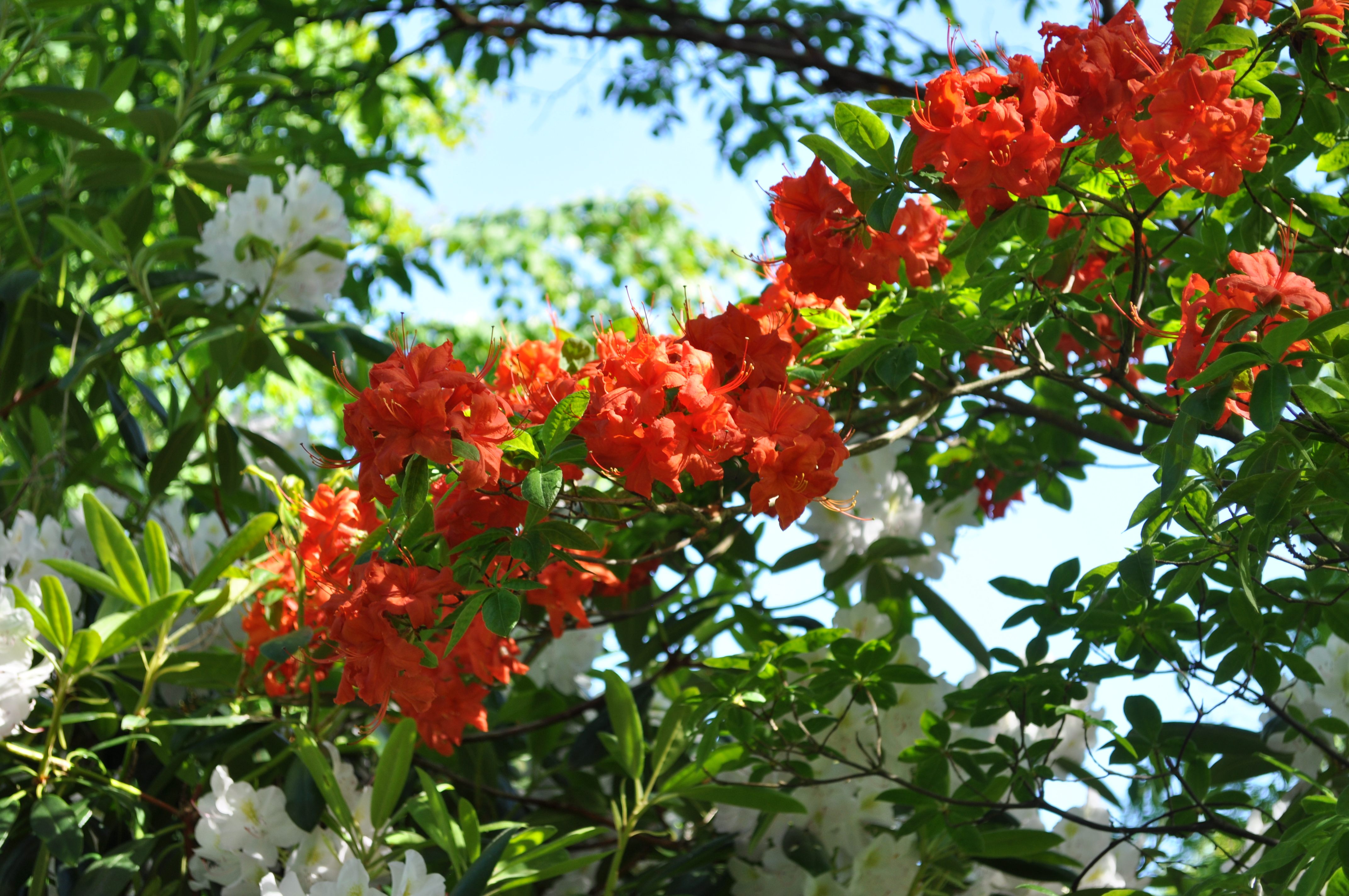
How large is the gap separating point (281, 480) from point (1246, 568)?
1.48 m

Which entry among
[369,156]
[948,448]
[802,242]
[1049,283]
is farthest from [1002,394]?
[369,156]

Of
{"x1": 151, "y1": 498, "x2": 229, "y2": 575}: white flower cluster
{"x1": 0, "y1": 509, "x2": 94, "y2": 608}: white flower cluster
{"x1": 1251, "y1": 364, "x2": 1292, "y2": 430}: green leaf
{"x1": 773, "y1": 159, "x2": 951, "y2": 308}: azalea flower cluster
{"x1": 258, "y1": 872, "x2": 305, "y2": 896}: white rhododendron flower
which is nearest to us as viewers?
{"x1": 1251, "y1": 364, "x2": 1292, "y2": 430}: green leaf

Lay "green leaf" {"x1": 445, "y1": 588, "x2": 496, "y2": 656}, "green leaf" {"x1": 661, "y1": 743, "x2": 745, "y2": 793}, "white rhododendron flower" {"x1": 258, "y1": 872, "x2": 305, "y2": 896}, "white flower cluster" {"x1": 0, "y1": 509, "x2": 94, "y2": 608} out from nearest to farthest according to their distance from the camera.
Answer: "green leaf" {"x1": 445, "y1": 588, "x2": 496, "y2": 656} → "white rhododendron flower" {"x1": 258, "y1": 872, "x2": 305, "y2": 896} → "green leaf" {"x1": 661, "y1": 743, "x2": 745, "y2": 793} → "white flower cluster" {"x1": 0, "y1": 509, "x2": 94, "y2": 608}

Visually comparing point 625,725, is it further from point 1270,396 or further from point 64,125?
point 64,125

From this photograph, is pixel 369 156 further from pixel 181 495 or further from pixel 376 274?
pixel 181 495

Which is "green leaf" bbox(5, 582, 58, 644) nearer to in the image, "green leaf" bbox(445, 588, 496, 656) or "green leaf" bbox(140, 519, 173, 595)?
"green leaf" bbox(140, 519, 173, 595)

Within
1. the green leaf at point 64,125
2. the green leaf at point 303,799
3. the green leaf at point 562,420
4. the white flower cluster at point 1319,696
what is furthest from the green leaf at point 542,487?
the green leaf at point 64,125

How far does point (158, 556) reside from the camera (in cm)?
130

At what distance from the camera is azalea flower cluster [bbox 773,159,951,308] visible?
39.1 inches

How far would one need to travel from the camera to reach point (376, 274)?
2688mm

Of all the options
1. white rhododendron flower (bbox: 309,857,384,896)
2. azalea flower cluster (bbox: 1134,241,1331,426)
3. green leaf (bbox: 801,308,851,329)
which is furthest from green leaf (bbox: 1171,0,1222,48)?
white rhododendron flower (bbox: 309,857,384,896)

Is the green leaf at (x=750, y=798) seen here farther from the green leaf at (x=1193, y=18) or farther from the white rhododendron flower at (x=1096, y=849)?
the green leaf at (x=1193, y=18)

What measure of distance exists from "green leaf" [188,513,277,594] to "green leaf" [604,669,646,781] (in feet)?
1.40

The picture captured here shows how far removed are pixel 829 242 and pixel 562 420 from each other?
301 mm
